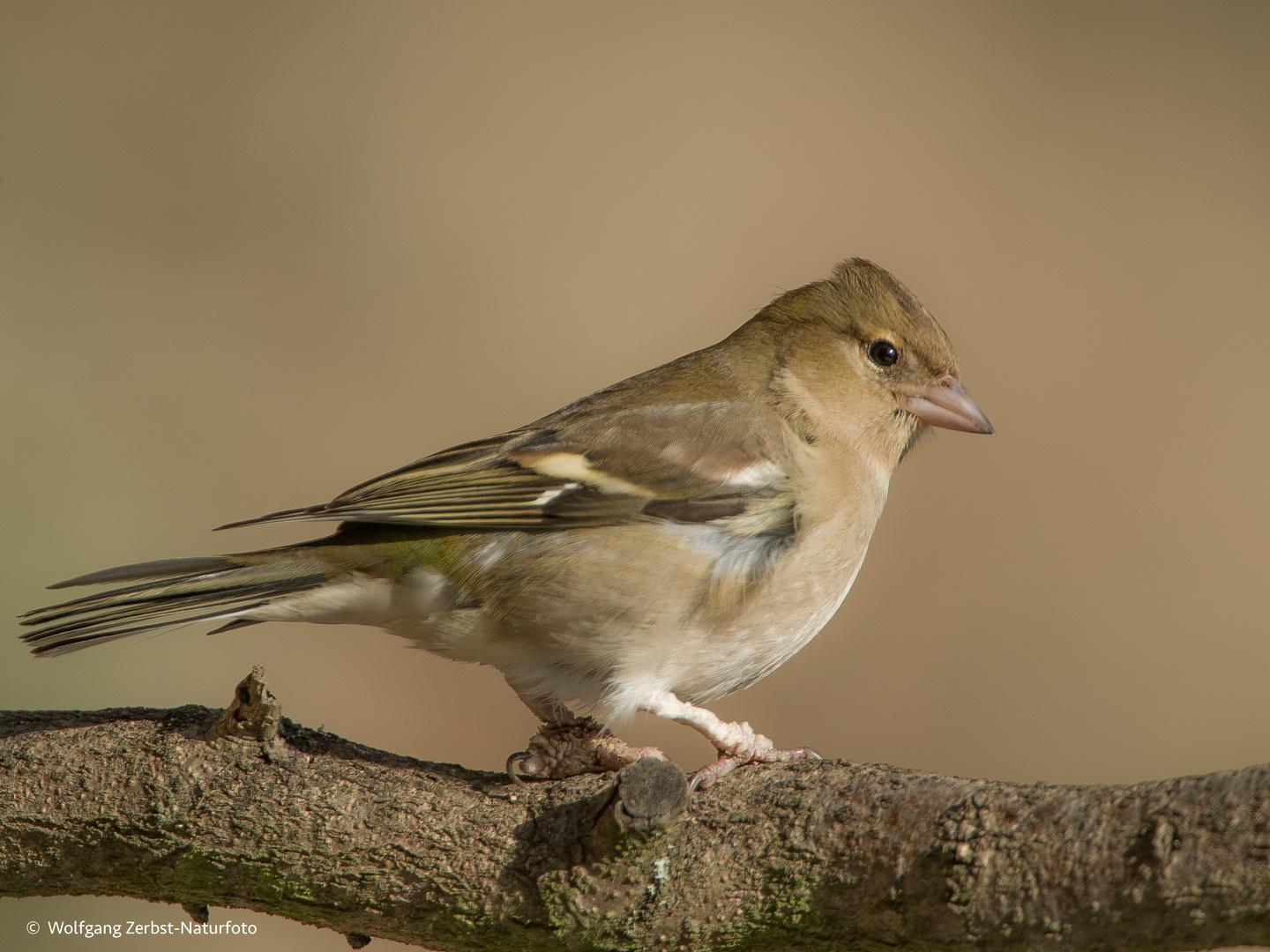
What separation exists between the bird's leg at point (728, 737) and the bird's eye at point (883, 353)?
143cm

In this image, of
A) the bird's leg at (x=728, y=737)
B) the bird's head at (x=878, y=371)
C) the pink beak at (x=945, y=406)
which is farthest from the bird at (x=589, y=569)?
the pink beak at (x=945, y=406)

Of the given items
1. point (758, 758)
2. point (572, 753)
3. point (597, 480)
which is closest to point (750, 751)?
point (758, 758)

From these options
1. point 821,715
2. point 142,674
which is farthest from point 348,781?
point 821,715

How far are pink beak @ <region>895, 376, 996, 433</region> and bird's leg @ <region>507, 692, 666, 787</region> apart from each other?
1.56 meters

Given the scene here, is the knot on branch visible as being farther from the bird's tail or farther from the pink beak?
the pink beak

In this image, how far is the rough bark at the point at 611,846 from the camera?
1.84m

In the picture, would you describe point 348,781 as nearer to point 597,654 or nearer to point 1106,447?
point 597,654

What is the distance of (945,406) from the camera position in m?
3.83

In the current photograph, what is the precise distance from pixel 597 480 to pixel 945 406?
1.31m

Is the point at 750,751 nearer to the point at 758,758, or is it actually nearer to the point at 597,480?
the point at 758,758

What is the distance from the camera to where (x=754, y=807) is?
2.46 meters

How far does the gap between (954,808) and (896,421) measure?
1985 millimetres

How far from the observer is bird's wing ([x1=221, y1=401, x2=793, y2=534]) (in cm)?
332

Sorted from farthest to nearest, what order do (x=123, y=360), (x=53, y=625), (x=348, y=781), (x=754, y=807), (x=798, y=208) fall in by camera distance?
(x=798, y=208)
(x=123, y=360)
(x=53, y=625)
(x=348, y=781)
(x=754, y=807)
